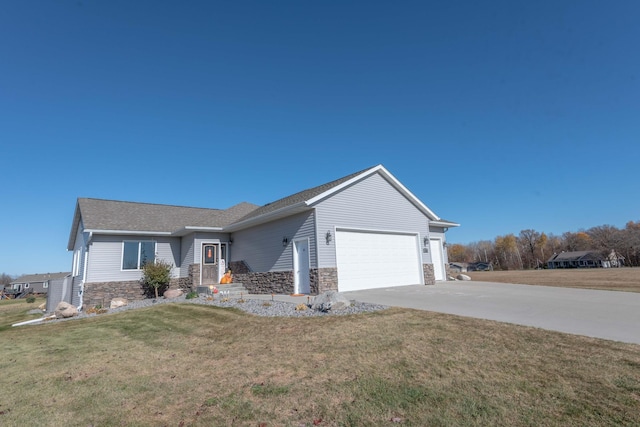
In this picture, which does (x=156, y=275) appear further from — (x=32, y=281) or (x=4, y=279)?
(x=4, y=279)

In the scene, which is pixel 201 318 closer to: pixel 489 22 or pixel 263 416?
pixel 263 416

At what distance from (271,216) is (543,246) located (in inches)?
3602

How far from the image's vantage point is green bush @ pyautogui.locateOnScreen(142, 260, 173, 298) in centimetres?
1564

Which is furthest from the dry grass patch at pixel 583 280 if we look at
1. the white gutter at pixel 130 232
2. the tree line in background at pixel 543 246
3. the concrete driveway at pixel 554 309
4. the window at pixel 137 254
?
the tree line in background at pixel 543 246

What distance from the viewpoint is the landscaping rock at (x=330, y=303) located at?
8.48 metres

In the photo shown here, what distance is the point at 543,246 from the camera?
8150 centimetres

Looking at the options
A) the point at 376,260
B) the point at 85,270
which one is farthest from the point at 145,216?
the point at 376,260

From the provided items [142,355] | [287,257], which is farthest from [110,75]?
[142,355]

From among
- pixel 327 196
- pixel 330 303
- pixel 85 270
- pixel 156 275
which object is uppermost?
pixel 327 196

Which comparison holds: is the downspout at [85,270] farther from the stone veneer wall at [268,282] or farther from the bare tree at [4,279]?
the bare tree at [4,279]

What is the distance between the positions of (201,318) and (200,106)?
12.2 meters

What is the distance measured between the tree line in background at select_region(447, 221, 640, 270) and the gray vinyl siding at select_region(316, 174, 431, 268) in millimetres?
64577

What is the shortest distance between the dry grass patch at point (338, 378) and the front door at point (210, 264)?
9.49 meters

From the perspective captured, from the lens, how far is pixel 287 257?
1358cm
